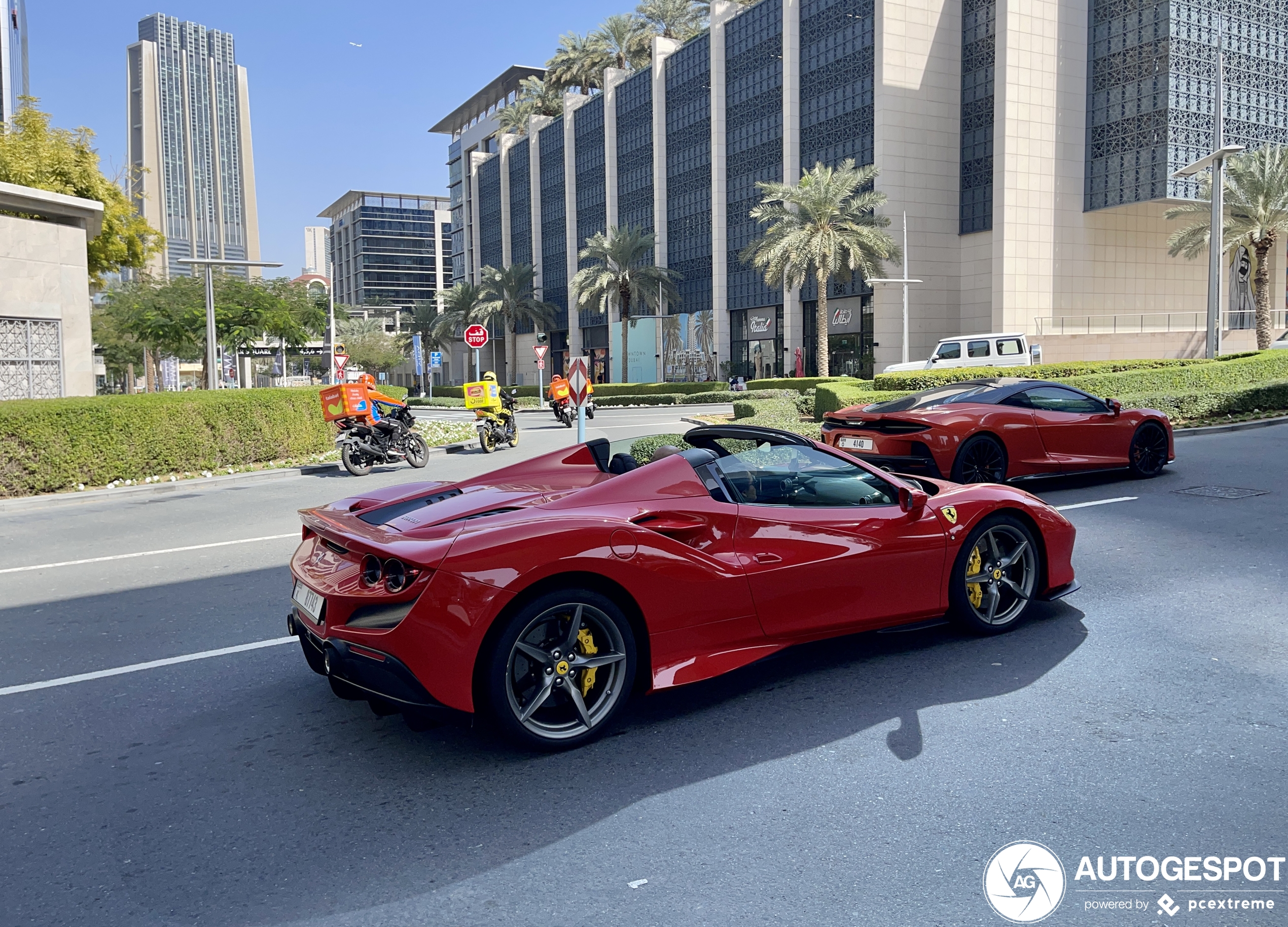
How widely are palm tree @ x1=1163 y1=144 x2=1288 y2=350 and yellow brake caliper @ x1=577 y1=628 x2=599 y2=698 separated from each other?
4603cm

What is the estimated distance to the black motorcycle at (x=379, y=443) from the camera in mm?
15641

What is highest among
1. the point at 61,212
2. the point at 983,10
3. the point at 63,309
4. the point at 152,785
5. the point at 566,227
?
the point at 983,10

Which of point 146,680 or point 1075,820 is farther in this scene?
point 146,680

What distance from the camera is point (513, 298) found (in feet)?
240

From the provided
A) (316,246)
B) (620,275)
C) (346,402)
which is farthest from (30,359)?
(316,246)

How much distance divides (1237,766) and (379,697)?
3.34m

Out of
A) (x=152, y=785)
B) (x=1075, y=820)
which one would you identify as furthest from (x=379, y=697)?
(x=1075, y=820)

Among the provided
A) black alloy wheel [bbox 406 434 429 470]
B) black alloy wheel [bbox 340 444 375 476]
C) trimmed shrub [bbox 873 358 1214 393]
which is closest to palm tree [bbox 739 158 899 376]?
trimmed shrub [bbox 873 358 1214 393]

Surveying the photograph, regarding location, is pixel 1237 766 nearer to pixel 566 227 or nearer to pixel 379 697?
pixel 379 697

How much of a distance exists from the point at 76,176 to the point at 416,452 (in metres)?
17.5

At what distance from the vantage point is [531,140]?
267 ft

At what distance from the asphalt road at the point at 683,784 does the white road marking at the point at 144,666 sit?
8 cm

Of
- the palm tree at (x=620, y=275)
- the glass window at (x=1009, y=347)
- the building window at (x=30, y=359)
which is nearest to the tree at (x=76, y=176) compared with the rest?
the building window at (x=30, y=359)

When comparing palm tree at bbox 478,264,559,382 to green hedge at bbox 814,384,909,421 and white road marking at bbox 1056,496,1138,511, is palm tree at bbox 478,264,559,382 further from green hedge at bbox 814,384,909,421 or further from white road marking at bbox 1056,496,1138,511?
white road marking at bbox 1056,496,1138,511
